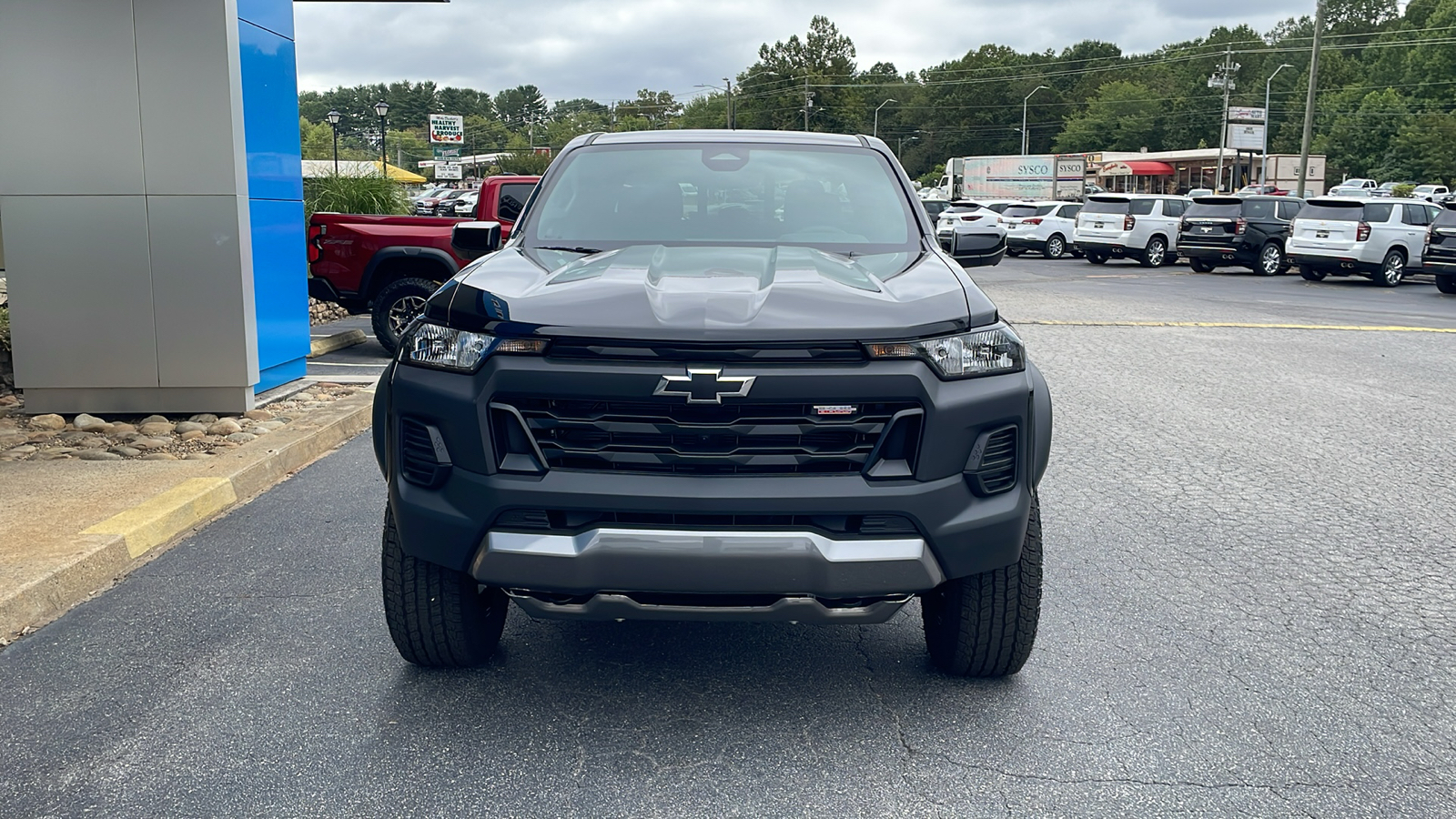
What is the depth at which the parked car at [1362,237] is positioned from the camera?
80.4 feet

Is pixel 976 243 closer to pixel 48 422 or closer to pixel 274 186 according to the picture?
pixel 274 186

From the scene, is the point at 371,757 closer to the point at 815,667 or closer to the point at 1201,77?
the point at 815,667

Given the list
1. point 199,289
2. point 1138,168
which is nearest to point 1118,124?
point 1138,168

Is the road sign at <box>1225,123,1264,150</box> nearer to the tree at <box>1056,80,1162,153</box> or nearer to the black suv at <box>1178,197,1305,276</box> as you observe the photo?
the black suv at <box>1178,197,1305,276</box>

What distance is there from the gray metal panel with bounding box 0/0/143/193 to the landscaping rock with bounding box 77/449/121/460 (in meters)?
1.93

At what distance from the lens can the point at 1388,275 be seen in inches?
982

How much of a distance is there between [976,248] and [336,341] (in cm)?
954

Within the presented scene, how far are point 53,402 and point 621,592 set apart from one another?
20.9ft

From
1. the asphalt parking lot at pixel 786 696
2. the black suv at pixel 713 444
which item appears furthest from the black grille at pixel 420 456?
the asphalt parking lot at pixel 786 696

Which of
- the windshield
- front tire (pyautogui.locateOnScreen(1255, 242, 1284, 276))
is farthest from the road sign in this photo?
the windshield

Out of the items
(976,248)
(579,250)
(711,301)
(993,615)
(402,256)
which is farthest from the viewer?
(402,256)

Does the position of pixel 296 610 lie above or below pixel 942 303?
below

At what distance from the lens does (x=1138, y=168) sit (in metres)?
70.6

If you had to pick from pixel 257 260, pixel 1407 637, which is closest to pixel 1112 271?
pixel 257 260
